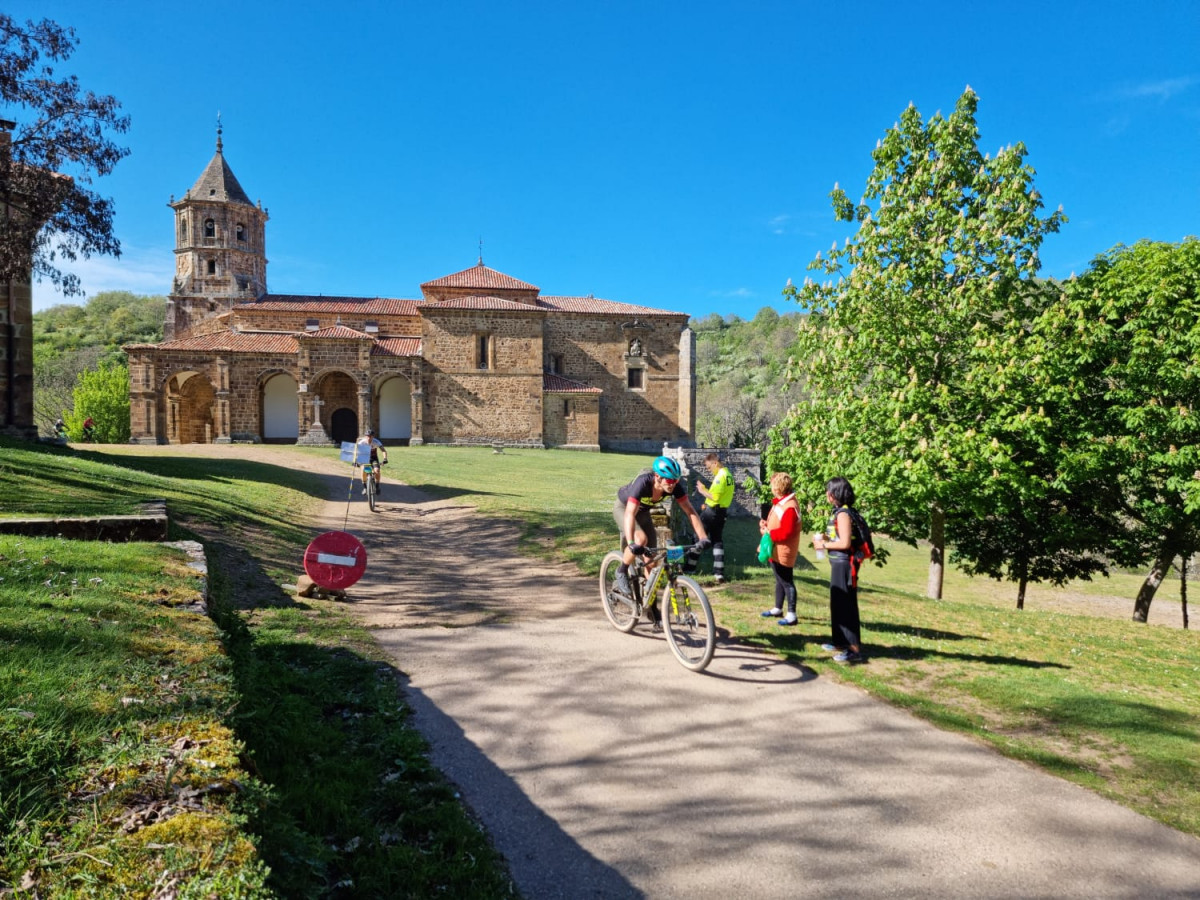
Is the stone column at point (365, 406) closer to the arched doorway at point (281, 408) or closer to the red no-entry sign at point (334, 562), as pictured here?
the arched doorway at point (281, 408)

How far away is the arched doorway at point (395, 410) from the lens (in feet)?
131

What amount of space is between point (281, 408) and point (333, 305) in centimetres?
779

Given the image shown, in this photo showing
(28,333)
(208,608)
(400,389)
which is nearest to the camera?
(208,608)

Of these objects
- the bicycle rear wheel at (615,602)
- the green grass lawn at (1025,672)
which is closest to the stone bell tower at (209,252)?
the green grass lawn at (1025,672)

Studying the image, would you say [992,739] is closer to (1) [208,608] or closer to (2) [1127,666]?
(2) [1127,666]

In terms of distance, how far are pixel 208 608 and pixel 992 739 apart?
5.26 m

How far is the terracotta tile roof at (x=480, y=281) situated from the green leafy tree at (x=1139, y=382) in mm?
33673

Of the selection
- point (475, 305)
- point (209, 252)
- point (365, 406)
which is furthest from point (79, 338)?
point (475, 305)

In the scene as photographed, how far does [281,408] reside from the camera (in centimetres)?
3841

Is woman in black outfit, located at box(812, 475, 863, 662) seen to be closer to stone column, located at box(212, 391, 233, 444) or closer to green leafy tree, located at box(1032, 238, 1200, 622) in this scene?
green leafy tree, located at box(1032, 238, 1200, 622)

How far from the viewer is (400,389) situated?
1588 inches

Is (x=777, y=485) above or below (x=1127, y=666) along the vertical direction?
above

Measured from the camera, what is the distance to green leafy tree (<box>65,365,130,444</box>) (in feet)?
160

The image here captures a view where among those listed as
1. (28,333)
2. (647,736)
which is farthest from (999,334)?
(28,333)
